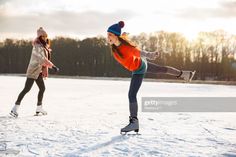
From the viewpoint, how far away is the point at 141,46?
165 ft

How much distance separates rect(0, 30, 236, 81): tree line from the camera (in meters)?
53.0

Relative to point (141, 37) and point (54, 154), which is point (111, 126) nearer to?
point (54, 154)

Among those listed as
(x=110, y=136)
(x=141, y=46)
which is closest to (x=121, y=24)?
(x=110, y=136)

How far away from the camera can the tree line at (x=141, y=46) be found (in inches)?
2085

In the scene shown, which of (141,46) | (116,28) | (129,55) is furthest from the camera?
(141,46)

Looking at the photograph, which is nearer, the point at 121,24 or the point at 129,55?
the point at 129,55

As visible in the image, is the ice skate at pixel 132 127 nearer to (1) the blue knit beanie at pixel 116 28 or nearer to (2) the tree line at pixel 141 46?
(1) the blue knit beanie at pixel 116 28

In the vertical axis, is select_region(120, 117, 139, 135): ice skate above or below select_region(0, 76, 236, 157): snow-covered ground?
above

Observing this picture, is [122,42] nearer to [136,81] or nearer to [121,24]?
[121,24]

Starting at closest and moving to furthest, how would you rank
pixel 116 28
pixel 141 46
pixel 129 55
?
pixel 129 55
pixel 116 28
pixel 141 46

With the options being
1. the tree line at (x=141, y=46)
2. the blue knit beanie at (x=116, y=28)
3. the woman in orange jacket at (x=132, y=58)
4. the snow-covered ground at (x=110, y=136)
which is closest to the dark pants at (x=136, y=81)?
the woman in orange jacket at (x=132, y=58)

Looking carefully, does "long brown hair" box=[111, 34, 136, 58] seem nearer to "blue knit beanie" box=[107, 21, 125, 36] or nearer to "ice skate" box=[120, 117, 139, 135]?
"blue knit beanie" box=[107, 21, 125, 36]

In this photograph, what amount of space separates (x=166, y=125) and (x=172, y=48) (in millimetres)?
55311

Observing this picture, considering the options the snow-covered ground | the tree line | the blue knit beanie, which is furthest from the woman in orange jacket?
the tree line
